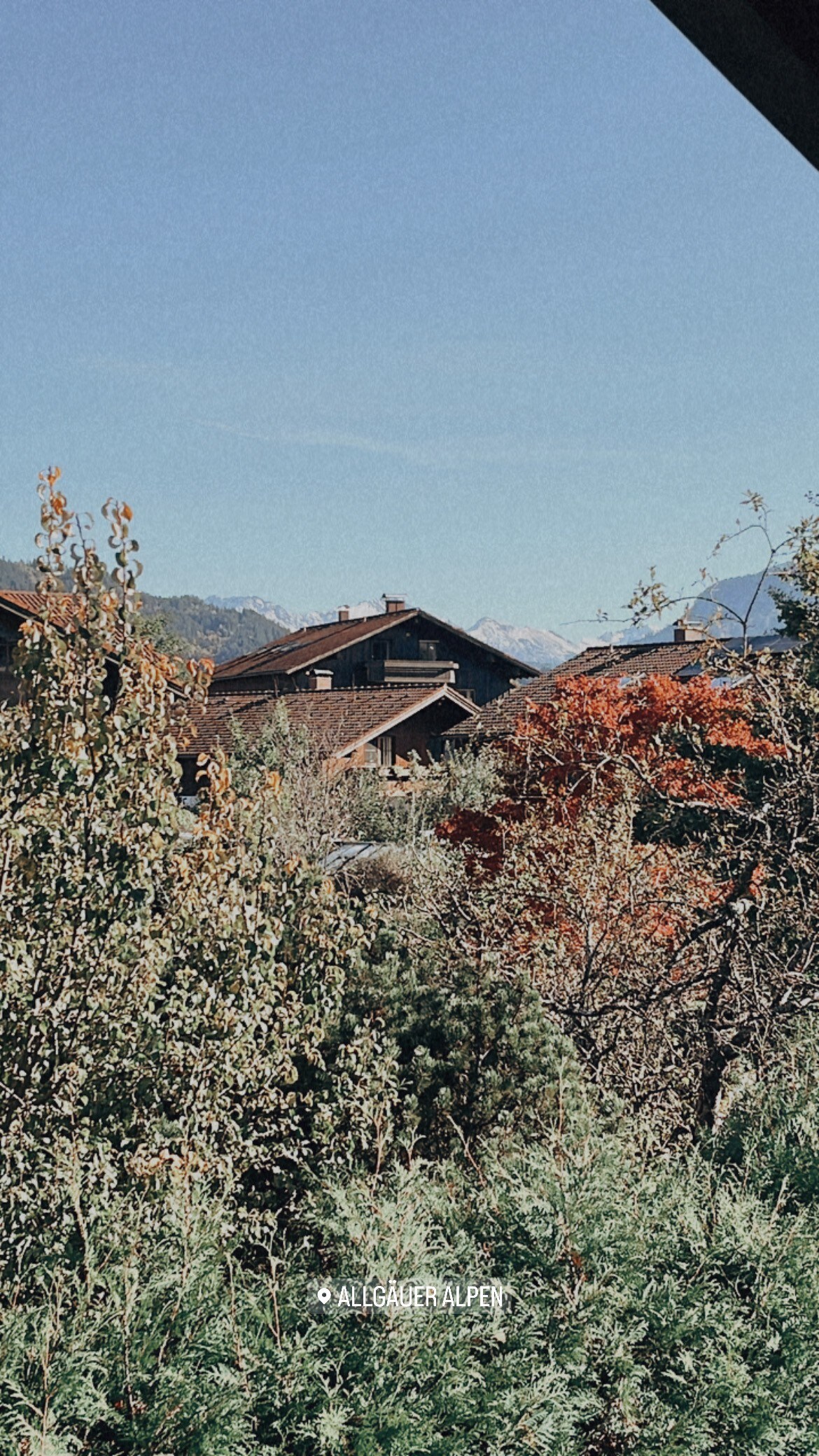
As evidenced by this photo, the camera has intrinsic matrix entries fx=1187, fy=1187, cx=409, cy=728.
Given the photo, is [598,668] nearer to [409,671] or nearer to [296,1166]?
[409,671]

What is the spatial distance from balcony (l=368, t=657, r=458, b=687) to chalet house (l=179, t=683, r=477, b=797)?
13218mm

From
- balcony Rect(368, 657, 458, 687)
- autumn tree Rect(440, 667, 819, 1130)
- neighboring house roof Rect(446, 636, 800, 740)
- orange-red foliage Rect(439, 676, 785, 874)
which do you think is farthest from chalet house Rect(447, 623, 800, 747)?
autumn tree Rect(440, 667, 819, 1130)

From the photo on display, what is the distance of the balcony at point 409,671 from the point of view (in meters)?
46.3

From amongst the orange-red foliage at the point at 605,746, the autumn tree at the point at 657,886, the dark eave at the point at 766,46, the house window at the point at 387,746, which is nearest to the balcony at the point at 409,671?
the house window at the point at 387,746

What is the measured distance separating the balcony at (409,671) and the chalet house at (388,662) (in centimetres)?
3

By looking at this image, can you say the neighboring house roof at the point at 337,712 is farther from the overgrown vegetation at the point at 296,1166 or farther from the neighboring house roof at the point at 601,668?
the overgrown vegetation at the point at 296,1166

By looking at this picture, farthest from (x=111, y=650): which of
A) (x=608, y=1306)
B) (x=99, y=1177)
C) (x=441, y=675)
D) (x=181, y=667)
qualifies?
(x=441, y=675)

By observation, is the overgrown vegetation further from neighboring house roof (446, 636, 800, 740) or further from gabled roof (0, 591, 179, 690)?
neighboring house roof (446, 636, 800, 740)

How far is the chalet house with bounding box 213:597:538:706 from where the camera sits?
4491 centimetres

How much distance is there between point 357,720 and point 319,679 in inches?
594

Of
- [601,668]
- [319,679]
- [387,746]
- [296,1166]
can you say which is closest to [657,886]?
[296,1166]

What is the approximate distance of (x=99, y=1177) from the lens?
3992 millimetres

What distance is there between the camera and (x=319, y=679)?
143ft

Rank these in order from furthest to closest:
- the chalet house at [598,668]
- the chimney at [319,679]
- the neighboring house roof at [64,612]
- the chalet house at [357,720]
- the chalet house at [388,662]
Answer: the chalet house at [388,662] → the chimney at [319,679] → the chalet house at [598,668] → the chalet house at [357,720] → the neighboring house roof at [64,612]
